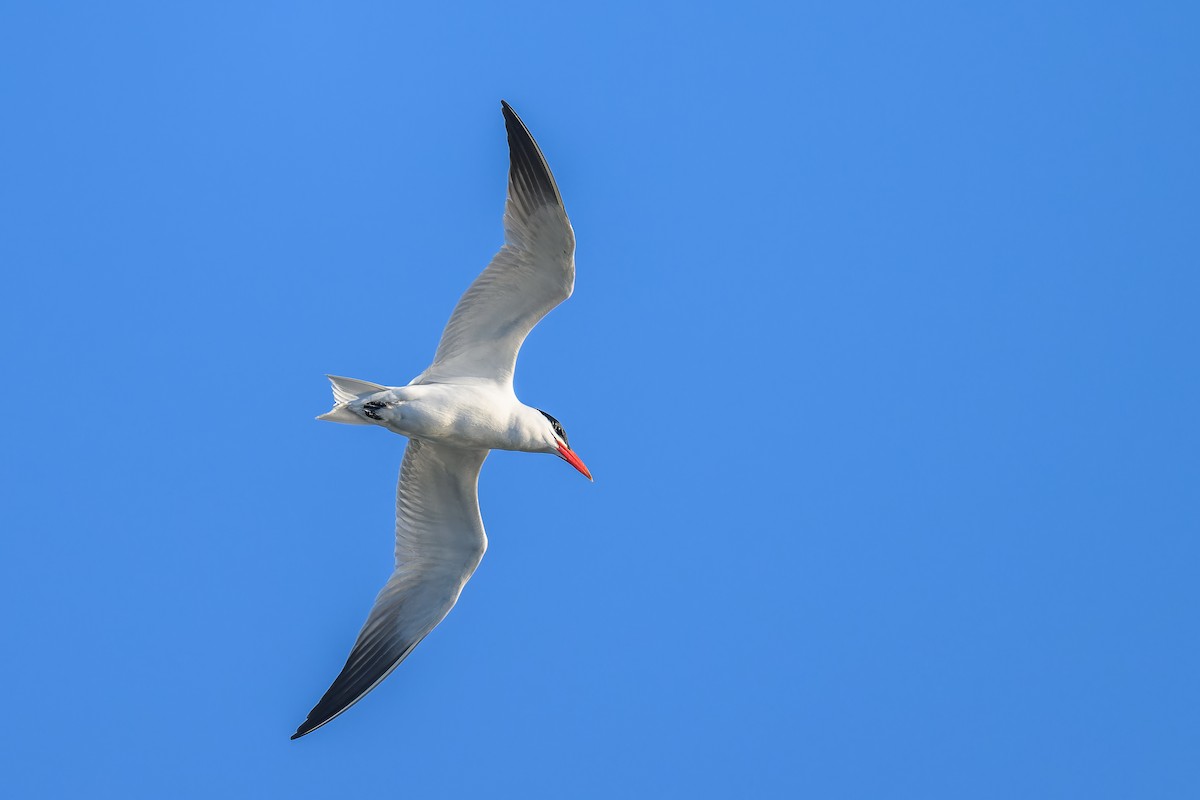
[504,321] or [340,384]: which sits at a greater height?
[504,321]

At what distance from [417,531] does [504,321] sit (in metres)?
1.86

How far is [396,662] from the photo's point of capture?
33.4ft

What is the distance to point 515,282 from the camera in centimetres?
945

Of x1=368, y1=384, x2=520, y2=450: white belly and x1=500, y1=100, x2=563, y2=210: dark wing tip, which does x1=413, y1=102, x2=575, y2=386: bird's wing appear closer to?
x1=500, y1=100, x2=563, y2=210: dark wing tip

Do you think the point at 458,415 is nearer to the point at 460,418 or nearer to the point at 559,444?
the point at 460,418

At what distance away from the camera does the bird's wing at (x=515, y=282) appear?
923cm

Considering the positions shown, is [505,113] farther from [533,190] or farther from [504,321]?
[504,321]

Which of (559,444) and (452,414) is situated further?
(559,444)

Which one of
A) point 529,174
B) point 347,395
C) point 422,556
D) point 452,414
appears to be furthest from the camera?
point 422,556

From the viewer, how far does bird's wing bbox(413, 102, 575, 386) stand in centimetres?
923

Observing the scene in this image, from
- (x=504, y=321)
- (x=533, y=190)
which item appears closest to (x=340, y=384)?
(x=504, y=321)

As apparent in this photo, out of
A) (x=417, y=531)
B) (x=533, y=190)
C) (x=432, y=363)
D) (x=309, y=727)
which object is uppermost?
(x=533, y=190)

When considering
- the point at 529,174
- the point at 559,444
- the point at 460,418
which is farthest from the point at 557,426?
the point at 529,174

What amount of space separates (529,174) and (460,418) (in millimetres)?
1691
